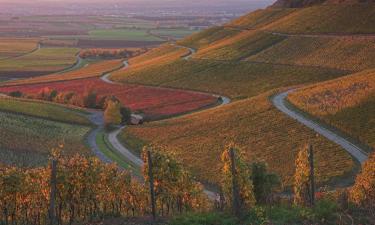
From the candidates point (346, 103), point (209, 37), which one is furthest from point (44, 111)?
point (209, 37)

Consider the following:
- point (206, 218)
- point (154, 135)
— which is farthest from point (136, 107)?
point (206, 218)

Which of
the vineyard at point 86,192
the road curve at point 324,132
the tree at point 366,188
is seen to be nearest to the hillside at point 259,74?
the road curve at point 324,132

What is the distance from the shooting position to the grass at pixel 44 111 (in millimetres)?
96500

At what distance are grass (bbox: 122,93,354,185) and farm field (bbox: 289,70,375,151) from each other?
451 centimetres

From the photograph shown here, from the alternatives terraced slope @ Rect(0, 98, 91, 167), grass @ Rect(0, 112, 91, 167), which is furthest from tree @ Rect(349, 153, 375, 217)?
grass @ Rect(0, 112, 91, 167)

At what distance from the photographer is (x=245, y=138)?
232 ft

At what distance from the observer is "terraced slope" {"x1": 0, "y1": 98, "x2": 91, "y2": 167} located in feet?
219

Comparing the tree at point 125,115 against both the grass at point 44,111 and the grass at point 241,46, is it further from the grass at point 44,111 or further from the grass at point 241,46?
the grass at point 241,46

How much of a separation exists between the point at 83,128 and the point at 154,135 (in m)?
18.3

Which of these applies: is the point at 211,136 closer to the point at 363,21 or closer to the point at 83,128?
the point at 83,128

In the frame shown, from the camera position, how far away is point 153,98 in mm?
119438

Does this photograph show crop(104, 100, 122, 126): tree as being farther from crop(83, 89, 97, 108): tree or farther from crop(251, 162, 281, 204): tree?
crop(251, 162, 281, 204): tree

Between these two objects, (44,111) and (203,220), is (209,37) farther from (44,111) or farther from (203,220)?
(203,220)

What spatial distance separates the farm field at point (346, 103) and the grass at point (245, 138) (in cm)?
451
